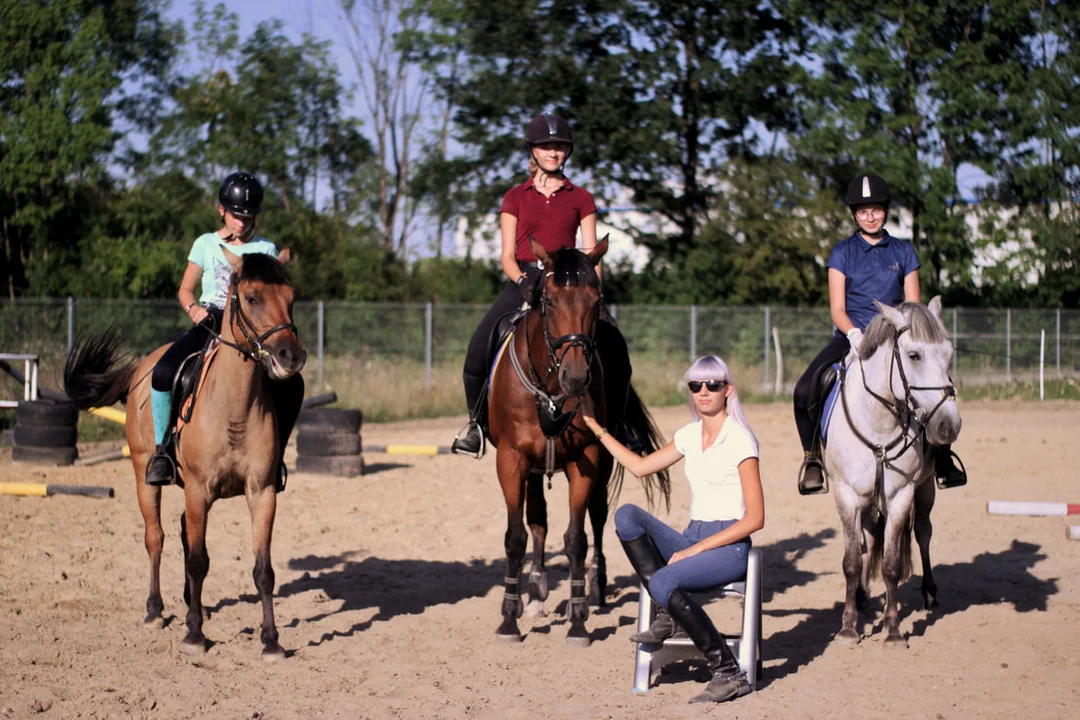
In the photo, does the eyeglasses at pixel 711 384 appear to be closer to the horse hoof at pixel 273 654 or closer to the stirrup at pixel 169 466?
the horse hoof at pixel 273 654

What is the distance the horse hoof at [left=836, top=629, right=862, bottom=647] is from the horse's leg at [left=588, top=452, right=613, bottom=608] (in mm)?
1863

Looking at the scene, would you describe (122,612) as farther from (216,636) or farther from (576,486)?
(576,486)

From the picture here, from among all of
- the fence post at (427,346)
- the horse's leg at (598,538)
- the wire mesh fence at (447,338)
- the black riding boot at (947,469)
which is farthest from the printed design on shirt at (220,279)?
the fence post at (427,346)

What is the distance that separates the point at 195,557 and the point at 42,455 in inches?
305

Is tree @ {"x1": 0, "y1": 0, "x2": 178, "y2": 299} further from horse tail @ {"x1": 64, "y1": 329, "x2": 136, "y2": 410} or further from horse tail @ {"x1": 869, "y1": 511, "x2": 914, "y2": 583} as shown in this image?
horse tail @ {"x1": 869, "y1": 511, "x2": 914, "y2": 583}

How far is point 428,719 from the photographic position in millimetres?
5496

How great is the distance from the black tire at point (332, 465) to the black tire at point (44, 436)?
2.82 metres

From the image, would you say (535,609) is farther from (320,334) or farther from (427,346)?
(427,346)

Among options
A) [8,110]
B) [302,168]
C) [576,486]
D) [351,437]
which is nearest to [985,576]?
[576,486]

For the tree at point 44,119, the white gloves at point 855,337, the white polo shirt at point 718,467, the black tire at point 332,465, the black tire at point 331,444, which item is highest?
the tree at point 44,119

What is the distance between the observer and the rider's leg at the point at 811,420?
772 cm

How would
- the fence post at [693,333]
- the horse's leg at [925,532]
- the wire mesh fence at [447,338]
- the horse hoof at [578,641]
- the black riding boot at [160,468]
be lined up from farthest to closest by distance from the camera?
the fence post at [693,333] → the wire mesh fence at [447,338] → the horse's leg at [925,532] → the black riding boot at [160,468] → the horse hoof at [578,641]

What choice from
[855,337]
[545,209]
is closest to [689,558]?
[855,337]

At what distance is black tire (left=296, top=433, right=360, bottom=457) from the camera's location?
1388 cm
